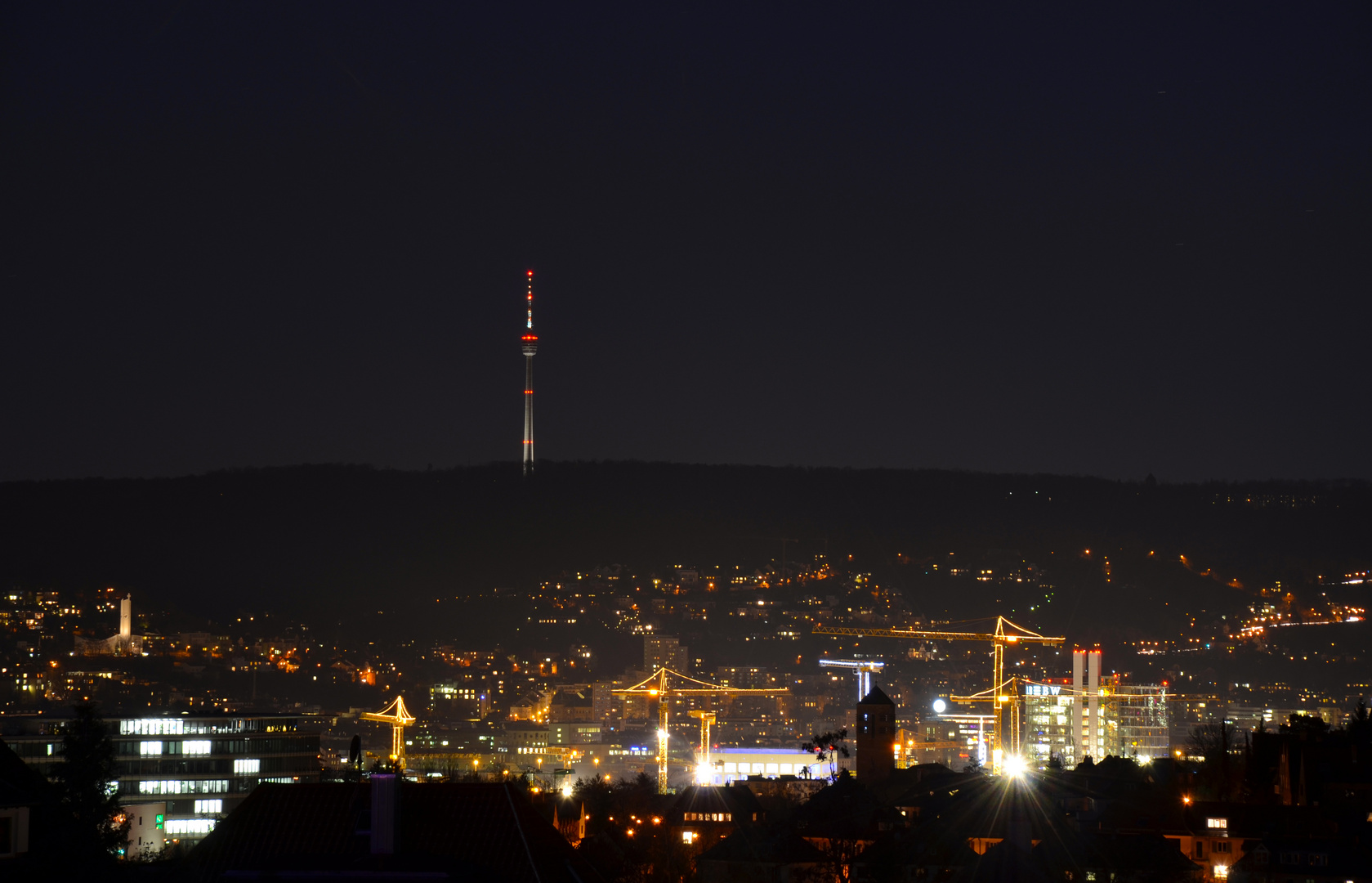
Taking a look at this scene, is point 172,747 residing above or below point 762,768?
above

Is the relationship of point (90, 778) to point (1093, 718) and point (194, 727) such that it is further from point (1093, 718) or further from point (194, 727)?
point (1093, 718)

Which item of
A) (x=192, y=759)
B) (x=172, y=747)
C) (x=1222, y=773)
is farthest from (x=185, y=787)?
(x=1222, y=773)

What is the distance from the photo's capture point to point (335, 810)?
25234 millimetres

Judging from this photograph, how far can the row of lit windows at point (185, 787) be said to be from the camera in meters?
78.2

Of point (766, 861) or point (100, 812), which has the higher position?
point (100, 812)

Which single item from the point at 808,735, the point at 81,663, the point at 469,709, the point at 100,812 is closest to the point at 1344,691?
the point at 808,735

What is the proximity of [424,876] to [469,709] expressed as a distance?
584 ft

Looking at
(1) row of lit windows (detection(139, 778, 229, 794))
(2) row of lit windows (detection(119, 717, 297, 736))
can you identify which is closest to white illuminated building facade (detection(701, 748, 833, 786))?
A: (2) row of lit windows (detection(119, 717, 297, 736))

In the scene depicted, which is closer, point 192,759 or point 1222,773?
point 1222,773

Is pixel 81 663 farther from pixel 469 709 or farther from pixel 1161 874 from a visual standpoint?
pixel 1161 874

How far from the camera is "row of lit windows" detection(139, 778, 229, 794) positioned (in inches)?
3081

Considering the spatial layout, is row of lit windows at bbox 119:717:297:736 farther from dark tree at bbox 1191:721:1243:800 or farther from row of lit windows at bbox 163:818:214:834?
dark tree at bbox 1191:721:1243:800

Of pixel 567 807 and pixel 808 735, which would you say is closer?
pixel 567 807

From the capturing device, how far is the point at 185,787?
3125 inches
